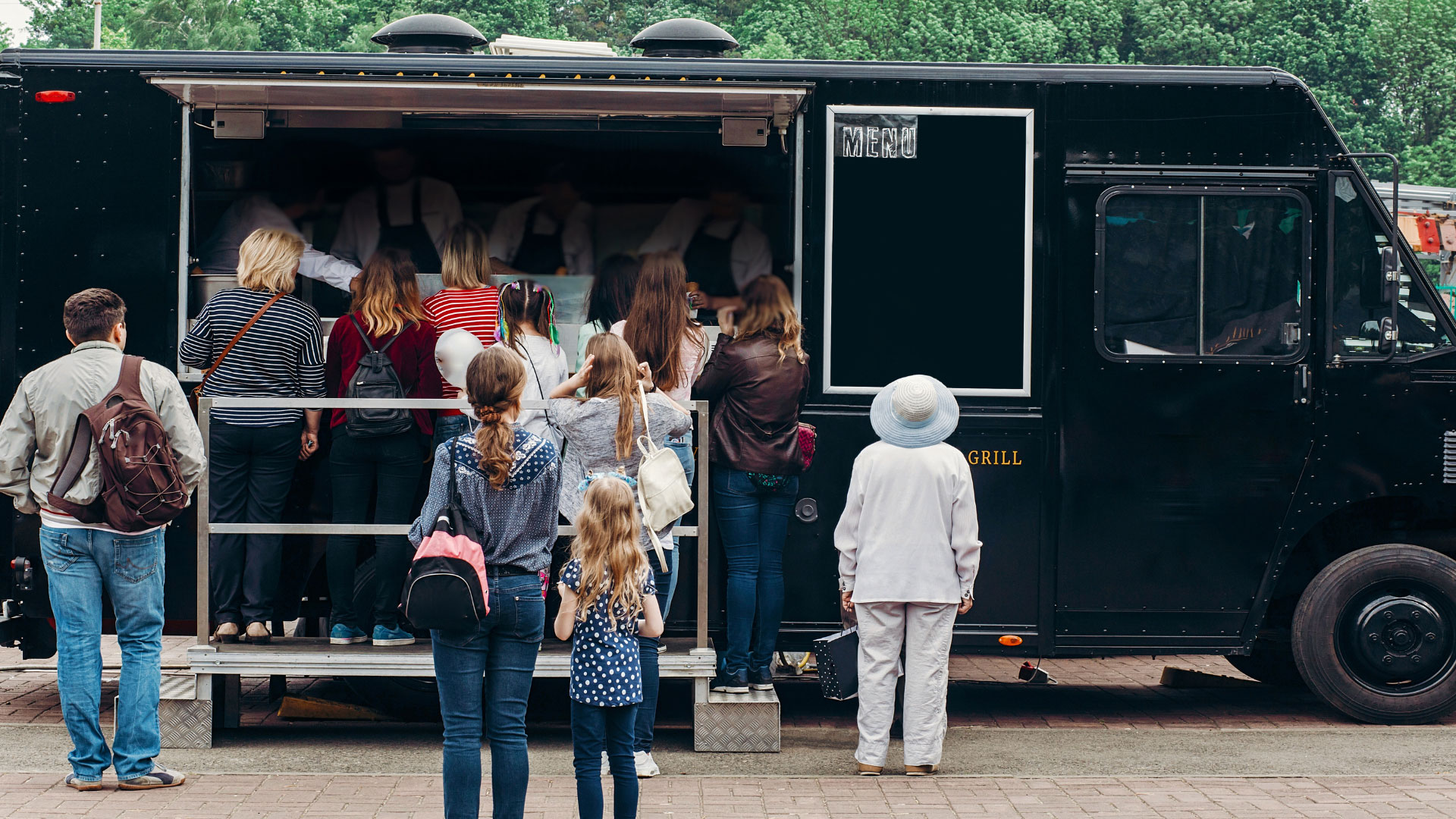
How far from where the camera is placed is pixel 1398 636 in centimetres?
677

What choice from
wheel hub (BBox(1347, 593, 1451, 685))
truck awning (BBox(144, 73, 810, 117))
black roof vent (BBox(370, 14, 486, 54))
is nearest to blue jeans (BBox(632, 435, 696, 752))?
truck awning (BBox(144, 73, 810, 117))

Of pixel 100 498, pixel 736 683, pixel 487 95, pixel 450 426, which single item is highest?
pixel 487 95

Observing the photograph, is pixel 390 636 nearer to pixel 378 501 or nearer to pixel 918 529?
pixel 378 501

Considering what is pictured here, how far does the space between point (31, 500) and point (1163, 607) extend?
16.2 ft

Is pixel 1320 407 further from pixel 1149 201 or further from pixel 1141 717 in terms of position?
pixel 1141 717

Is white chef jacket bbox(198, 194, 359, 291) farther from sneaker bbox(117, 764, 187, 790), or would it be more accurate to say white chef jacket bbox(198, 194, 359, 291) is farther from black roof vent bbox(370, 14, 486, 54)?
sneaker bbox(117, 764, 187, 790)

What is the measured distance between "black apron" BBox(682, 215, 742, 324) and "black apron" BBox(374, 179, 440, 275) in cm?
138

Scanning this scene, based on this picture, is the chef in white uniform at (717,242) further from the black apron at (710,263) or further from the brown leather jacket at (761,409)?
the brown leather jacket at (761,409)

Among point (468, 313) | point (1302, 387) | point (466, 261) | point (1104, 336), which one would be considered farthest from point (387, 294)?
point (1302, 387)

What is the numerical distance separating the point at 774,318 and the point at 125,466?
2755mm

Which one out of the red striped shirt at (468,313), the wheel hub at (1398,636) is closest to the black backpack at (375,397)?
the red striped shirt at (468,313)

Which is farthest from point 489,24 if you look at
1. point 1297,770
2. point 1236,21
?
point 1297,770

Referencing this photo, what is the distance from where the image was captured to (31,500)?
18.2 ft

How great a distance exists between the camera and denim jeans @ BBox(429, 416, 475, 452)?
6.35 m
